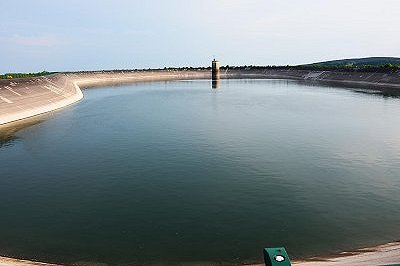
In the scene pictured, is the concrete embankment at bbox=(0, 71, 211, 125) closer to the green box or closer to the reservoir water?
the reservoir water

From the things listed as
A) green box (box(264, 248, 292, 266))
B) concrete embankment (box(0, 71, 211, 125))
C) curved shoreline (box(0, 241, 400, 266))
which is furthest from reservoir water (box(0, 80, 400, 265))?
concrete embankment (box(0, 71, 211, 125))

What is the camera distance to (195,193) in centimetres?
2784

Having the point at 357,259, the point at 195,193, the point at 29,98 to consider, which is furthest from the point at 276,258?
the point at 29,98

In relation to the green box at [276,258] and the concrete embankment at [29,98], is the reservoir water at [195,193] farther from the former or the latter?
the concrete embankment at [29,98]

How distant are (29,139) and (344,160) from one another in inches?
1726

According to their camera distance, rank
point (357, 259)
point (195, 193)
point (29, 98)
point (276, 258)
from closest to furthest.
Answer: point (276, 258)
point (357, 259)
point (195, 193)
point (29, 98)

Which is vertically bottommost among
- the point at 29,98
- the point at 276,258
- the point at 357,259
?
the point at 357,259

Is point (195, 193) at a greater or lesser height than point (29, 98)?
lesser

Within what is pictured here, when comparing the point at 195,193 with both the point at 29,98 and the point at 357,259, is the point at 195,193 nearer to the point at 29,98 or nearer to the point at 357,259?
the point at 357,259

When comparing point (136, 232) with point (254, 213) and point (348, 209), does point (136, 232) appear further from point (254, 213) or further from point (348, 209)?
point (348, 209)

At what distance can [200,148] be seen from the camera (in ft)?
142

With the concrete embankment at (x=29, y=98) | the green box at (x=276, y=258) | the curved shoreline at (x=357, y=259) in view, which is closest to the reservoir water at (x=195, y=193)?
the curved shoreline at (x=357, y=259)

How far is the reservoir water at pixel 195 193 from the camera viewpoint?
19.9 m

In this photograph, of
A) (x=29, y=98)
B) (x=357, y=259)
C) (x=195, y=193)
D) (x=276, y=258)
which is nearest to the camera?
(x=276, y=258)
